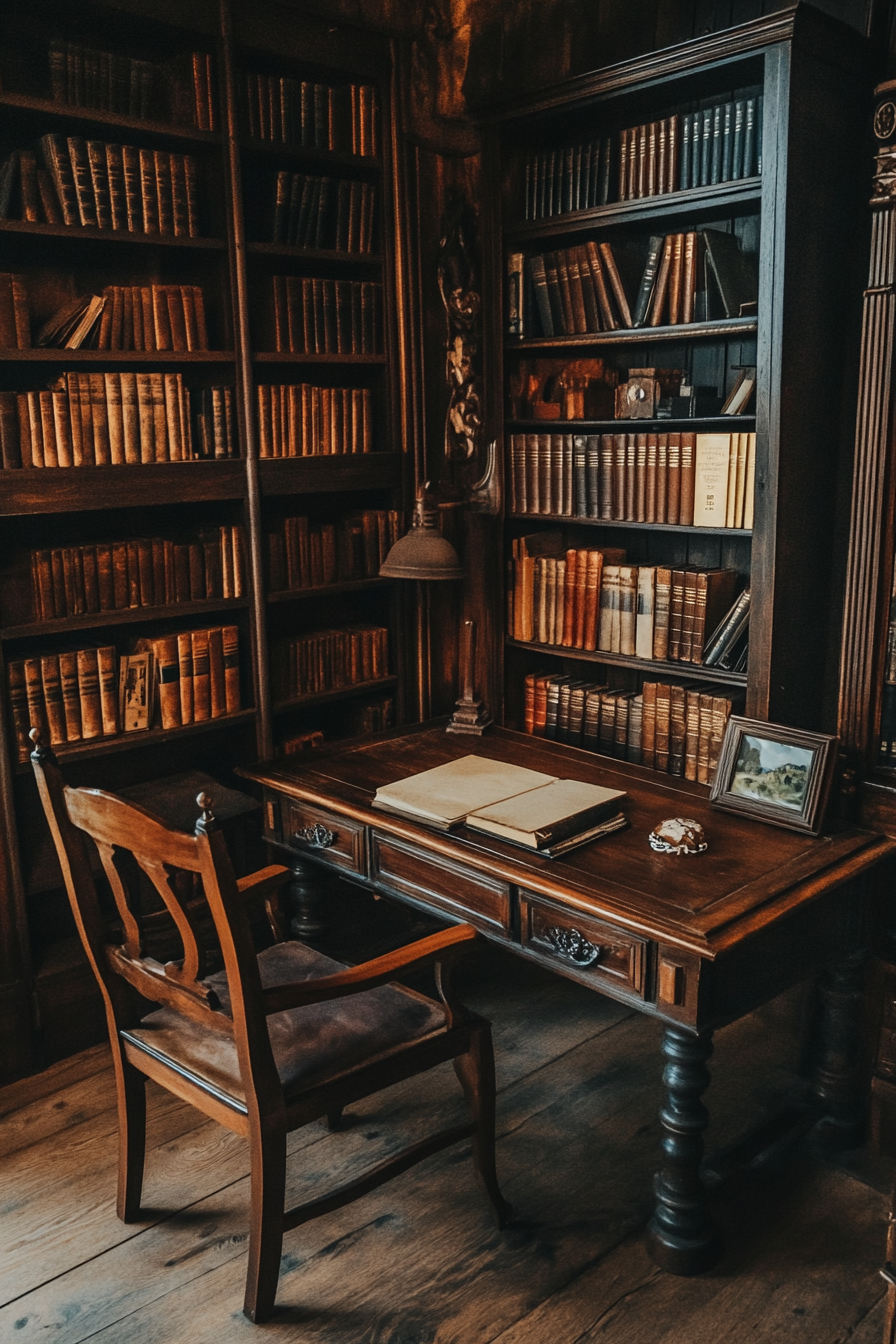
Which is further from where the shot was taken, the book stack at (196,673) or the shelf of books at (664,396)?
the book stack at (196,673)

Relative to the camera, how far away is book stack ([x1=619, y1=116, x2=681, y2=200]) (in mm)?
2658

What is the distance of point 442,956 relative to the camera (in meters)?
2.00

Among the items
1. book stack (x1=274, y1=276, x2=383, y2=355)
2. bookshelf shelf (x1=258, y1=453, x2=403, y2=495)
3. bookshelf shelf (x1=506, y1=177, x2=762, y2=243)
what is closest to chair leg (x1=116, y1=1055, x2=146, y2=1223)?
bookshelf shelf (x1=258, y1=453, x2=403, y2=495)

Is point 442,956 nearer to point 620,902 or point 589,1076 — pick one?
point 620,902

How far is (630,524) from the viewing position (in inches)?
114

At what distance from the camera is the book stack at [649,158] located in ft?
8.72

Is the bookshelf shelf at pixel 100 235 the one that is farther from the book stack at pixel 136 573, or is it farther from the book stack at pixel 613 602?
the book stack at pixel 613 602

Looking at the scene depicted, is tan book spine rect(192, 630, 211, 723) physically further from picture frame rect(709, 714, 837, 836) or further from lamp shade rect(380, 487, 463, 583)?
picture frame rect(709, 714, 837, 836)

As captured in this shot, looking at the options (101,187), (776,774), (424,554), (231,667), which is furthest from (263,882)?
(101,187)

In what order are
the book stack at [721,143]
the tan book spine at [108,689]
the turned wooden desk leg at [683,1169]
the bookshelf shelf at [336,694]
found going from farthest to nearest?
the bookshelf shelf at [336,694]
the tan book spine at [108,689]
the book stack at [721,143]
the turned wooden desk leg at [683,1169]

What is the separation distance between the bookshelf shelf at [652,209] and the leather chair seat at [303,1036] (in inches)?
74.5

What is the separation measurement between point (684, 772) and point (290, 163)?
199 cm

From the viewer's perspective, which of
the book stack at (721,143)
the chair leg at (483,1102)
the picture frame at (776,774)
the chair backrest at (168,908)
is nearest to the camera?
the chair backrest at (168,908)

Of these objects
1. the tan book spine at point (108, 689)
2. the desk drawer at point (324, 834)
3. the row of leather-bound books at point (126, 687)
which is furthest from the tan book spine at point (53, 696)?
the desk drawer at point (324, 834)
